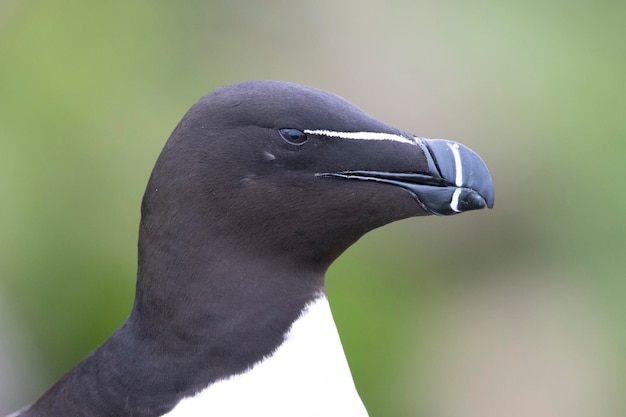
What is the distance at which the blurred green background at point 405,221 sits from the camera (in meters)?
5.44

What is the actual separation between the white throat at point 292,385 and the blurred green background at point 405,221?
2909mm

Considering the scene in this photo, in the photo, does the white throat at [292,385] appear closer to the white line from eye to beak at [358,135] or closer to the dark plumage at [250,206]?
the dark plumage at [250,206]

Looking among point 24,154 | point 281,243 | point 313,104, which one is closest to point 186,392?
point 281,243

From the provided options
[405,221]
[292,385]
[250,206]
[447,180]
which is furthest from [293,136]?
[405,221]

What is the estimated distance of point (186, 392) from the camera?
2373 mm

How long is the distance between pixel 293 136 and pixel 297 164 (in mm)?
72

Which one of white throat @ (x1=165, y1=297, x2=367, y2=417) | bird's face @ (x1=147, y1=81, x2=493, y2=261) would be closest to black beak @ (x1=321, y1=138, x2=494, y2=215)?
bird's face @ (x1=147, y1=81, x2=493, y2=261)

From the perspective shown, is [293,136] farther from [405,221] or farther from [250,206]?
[405,221]

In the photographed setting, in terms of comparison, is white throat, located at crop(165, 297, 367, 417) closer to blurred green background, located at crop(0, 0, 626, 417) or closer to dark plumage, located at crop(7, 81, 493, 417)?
dark plumage, located at crop(7, 81, 493, 417)

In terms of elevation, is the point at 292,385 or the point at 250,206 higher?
the point at 250,206

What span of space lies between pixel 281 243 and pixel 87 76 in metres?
4.00

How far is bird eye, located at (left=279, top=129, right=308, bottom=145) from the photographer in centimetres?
237

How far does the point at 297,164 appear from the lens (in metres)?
2.39

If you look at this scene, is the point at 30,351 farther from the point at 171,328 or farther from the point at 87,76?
the point at 171,328
